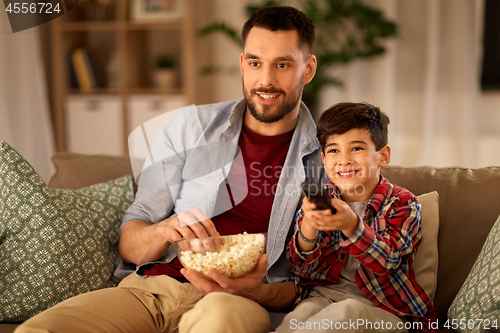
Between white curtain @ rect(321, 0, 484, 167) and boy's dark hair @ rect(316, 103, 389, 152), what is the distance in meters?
2.22

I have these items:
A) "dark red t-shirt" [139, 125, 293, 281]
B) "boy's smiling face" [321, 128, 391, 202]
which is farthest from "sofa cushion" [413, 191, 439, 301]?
"dark red t-shirt" [139, 125, 293, 281]

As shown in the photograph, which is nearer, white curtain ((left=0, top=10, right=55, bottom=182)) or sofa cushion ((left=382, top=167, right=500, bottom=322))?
sofa cushion ((left=382, top=167, right=500, bottom=322))

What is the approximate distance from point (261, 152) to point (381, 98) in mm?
2164

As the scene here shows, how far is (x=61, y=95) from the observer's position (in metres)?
3.31

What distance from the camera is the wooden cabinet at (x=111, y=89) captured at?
323cm

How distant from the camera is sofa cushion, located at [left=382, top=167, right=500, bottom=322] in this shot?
1214 mm

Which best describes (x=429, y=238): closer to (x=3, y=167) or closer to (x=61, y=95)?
(x=3, y=167)

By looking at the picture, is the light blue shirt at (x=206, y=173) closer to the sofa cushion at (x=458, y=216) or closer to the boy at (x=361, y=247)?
the boy at (x=361, y=247)

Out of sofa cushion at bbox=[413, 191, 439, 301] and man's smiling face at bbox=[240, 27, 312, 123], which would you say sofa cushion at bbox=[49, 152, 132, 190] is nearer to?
man's smiling face at bbox=[240, 27, 312, 123]

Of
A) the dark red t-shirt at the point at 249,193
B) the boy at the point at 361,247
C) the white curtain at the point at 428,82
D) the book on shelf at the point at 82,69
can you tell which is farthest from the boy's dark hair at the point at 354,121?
the book on shelf at the point at 82,69

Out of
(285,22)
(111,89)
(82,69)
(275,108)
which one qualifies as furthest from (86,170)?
(82,69)

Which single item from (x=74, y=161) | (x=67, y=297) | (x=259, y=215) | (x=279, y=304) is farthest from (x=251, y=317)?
(x=74, y=161)

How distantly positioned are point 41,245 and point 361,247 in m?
0.82

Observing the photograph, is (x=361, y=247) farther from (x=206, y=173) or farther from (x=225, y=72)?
(x=225, y=72)
